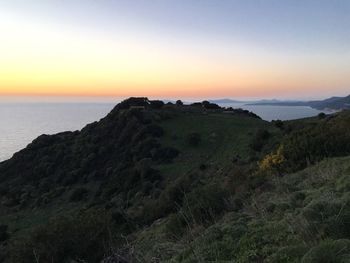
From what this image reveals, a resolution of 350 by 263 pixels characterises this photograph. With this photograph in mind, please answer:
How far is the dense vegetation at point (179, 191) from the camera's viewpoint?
650 centimetres

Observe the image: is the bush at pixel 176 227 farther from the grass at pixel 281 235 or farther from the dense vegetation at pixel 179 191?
the grass at pixel 281 235

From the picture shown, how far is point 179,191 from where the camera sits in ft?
66.7

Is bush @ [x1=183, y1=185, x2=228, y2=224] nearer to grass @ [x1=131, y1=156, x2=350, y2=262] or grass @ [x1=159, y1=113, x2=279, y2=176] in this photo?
grass @ [x1=131, y1=156, x2=350, y2=262]

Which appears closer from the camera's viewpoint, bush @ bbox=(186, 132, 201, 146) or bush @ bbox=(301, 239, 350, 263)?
bush @ bbox=(301, 239, 350, 263)

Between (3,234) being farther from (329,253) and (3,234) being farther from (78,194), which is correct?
(329,253)

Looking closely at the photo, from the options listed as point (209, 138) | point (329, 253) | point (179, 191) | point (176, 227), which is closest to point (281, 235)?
point (329, 253)

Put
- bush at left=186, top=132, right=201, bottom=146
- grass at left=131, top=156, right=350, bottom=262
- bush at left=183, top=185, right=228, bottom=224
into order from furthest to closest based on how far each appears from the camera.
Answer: bush at left=186, top=132, right=201, bottom=146, bush at left=183, top=185, right=228, bottom=224, grass at left=131, top=156, right=350, bottom=262

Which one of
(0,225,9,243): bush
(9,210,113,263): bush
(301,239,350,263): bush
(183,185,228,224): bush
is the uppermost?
(301,239,350,263): bush

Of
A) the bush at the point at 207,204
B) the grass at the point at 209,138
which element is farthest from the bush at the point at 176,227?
the grass at the point at 209,138

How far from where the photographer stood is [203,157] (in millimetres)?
37844

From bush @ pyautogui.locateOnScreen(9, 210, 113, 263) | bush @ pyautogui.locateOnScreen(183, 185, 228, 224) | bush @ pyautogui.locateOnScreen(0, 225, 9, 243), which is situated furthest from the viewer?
bush @ pyautogui.locateOnScreen(0, 225, 9, 243)

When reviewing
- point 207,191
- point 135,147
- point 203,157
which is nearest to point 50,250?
point 207,191

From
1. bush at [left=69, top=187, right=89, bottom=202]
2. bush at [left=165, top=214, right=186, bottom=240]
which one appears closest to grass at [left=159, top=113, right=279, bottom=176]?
bush at [left=69, top=187, right=89, bottom=202]

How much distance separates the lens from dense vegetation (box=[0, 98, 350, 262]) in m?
6.50
